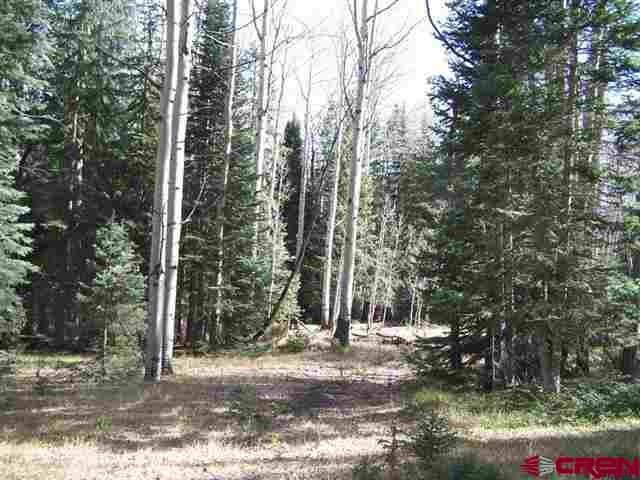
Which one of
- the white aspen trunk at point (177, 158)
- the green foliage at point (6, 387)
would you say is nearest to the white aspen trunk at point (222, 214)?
the white aspen trunk at point (177, 158)

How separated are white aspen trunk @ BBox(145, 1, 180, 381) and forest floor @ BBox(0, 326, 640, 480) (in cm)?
140

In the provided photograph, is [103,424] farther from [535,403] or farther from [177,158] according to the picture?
[535,403]

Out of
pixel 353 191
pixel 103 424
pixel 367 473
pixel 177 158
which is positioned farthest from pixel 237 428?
pixel 353 191

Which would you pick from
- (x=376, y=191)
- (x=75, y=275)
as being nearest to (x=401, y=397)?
(x=75, y=275)

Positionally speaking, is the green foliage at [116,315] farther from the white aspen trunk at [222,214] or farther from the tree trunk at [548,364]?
the tree trunk at [548,364]

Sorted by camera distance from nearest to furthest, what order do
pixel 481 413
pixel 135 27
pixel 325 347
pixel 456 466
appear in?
1. pixel 456 466
2. pixel 481 413
3. pixel 325 347
4. pixel 135 27

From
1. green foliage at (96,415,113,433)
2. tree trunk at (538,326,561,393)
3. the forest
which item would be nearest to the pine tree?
the forest

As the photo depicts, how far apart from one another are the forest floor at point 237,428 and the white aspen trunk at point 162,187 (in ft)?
4.59

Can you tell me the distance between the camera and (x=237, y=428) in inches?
309

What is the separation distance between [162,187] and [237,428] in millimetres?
4967

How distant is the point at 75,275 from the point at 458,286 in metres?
16.3

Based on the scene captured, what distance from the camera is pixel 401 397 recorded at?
1023 centimetres

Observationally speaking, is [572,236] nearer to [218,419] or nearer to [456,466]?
[456,466]

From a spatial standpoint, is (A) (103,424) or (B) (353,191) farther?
(B) (353,191)
